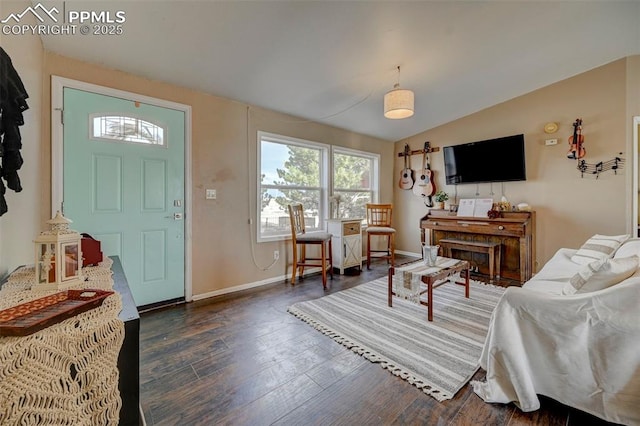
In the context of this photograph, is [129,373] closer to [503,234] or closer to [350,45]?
[350,45]

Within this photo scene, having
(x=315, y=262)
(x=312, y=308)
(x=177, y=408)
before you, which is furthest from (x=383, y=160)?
(x=177, y=408)

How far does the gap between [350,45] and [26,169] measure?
8.47 feet

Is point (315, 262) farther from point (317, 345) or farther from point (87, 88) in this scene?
point (87, 88)

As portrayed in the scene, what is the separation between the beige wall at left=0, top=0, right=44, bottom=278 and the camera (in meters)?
1.44

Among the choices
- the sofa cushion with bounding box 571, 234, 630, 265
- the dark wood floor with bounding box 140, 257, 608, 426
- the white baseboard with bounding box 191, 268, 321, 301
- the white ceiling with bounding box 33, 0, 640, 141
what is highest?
the white ceiling with bounding box 33, 0, 640, 141

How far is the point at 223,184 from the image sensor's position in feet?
10.3

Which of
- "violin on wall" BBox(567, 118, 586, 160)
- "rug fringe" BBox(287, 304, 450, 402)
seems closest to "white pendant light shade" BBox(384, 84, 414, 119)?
"rug fringe" BBox(287, 304, 450, 402)

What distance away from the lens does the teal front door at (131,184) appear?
229 cm

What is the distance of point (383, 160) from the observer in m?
5.27

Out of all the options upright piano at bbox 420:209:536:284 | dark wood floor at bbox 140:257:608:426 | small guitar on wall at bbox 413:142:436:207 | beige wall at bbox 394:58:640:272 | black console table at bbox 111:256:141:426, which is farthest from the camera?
small guitar on wall at bbox 413:142:436:207

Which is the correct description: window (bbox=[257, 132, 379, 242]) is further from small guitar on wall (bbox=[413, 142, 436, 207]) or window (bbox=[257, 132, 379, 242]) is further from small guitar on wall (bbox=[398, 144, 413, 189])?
small guitar on wall (bbox=[413, 142, 436, 207])

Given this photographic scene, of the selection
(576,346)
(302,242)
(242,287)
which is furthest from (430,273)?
(242,287)

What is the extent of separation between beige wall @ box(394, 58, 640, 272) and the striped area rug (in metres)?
1.38

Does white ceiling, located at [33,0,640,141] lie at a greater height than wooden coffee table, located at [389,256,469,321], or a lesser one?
greater
